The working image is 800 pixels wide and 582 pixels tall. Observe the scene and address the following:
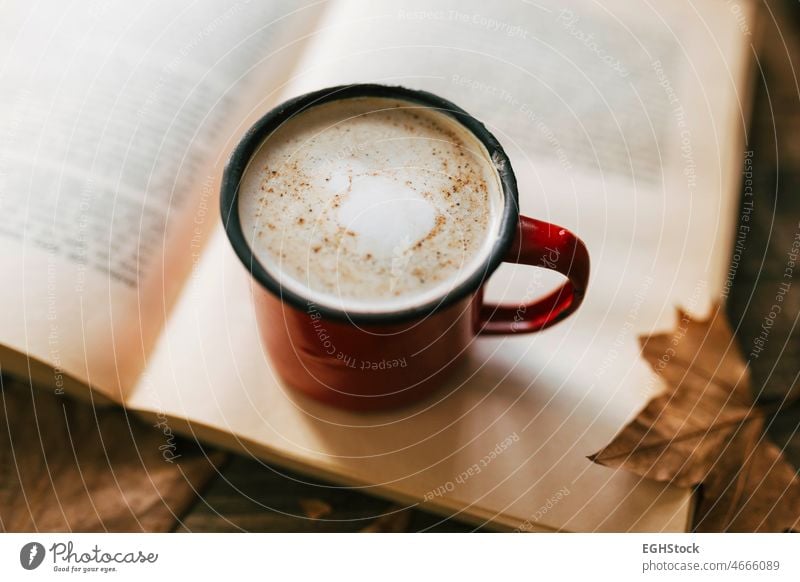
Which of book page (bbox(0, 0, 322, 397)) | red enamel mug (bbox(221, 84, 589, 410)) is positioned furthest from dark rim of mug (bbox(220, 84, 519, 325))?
book page (bbox(0, 0, 322, 397))

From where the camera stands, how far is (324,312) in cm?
24

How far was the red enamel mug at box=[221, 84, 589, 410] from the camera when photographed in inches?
9.5

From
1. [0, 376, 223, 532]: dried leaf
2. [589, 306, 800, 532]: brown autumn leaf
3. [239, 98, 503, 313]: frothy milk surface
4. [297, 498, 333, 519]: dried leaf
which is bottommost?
[0, 376, 223, 532]: dried leaf

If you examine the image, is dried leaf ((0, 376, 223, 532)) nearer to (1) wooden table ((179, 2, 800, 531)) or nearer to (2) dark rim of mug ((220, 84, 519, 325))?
(1) wooden table ((179, 2, 800, 531))

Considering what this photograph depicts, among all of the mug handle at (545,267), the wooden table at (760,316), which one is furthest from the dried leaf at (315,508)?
the mug handle at (545,267)

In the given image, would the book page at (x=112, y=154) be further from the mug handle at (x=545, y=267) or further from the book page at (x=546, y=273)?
the mug handle at (x=545, y=267)

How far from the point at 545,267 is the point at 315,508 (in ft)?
0.50

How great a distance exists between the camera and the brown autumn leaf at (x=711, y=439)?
318 mm

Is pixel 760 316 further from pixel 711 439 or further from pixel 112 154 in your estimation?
pixel 112 154

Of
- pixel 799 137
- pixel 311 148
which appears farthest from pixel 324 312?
pixel 799 137

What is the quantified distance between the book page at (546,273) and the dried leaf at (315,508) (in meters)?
0.02

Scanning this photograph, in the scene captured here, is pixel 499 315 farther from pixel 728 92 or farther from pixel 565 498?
pixel 728 92

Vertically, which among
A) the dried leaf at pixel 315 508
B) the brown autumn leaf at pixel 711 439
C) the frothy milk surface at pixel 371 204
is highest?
the frothy milk surface at pixel 371 204

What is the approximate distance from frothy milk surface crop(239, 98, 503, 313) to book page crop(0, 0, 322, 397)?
10 centimetres
